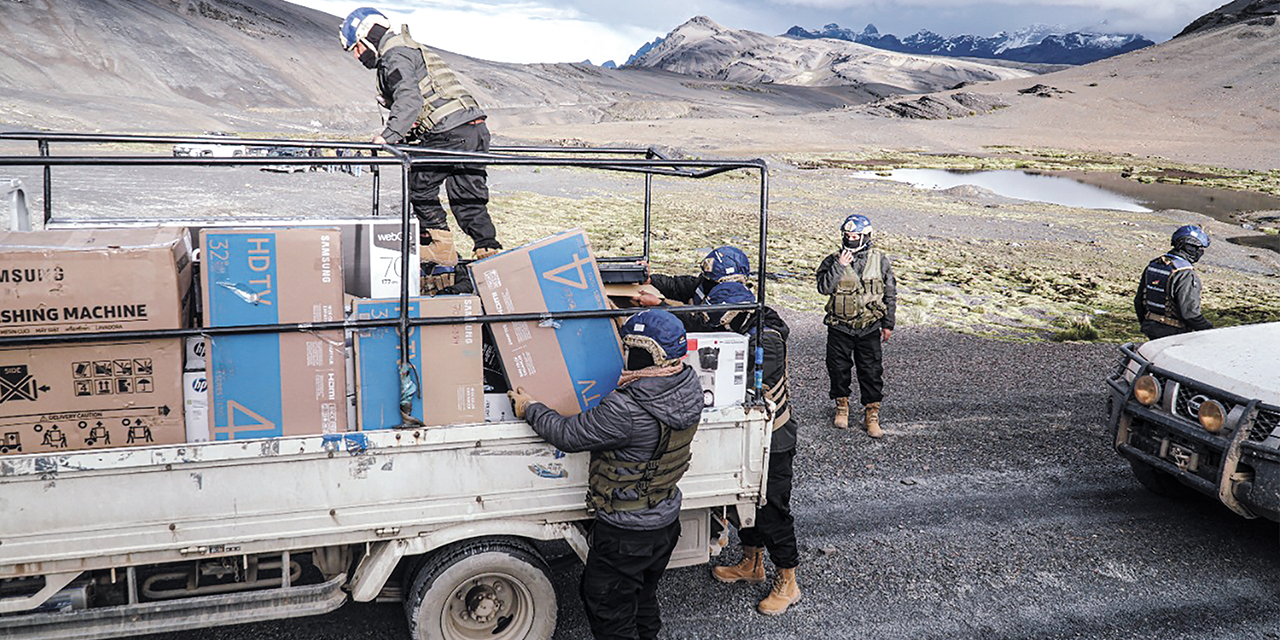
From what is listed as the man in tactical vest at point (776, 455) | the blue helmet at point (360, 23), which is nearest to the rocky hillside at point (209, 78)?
the blue helmet at point (360, 23)

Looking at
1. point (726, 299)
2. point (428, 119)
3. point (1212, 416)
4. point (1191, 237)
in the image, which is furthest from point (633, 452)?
point (1191, 237)

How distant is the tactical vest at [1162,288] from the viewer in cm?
790

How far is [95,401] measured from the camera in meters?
3.81

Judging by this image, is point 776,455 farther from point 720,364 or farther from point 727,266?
point 727,266

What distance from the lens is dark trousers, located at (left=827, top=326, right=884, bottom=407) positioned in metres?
8.18

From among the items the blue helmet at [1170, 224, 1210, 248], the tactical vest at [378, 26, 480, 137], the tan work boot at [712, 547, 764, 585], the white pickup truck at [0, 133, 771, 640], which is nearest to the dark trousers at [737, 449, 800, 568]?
the tan work boot at [712, 547, 764, 585]

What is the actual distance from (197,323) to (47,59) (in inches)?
3324

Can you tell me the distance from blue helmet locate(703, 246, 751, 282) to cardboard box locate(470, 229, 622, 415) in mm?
1116

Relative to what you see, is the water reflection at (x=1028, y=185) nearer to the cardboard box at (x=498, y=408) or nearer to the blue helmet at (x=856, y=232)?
the blue helmet at (x=856, y=232)

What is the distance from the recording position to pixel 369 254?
4742 mm

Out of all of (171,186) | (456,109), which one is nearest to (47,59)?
(171,186)

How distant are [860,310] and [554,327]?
167 inches

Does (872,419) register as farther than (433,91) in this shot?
Yes

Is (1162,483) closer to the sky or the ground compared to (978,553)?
closer to the sky
